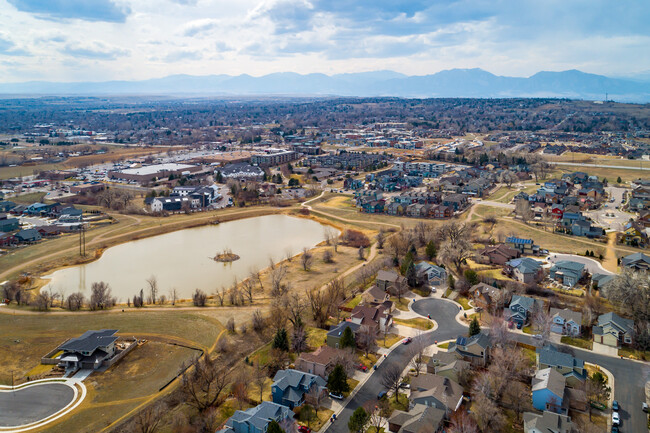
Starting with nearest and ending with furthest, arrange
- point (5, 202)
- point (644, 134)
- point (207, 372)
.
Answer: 1. point (207, 372)
2. point (5, 202)
3. point (644, 134)

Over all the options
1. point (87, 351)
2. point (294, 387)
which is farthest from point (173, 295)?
point (294, 387)

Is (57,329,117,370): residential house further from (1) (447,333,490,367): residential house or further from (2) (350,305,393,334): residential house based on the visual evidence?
(1) (447,333,490,367): residential house

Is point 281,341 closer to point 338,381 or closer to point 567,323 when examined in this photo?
point 338,381

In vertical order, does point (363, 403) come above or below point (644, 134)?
below

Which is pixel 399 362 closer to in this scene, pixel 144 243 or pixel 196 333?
pixel 196 333

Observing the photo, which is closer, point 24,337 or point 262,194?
point 24,337

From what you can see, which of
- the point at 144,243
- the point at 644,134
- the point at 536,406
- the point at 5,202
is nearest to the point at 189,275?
the point at 144,243

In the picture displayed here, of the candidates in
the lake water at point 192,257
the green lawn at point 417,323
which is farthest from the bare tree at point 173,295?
the green lawn at point 417,323

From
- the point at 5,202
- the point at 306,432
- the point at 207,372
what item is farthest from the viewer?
the point at 5,202
